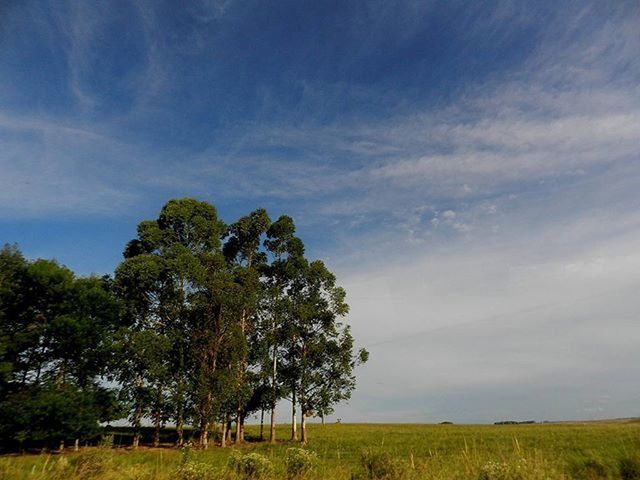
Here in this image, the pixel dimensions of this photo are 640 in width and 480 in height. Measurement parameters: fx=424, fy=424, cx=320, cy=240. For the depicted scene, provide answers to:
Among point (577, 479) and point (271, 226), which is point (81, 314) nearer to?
point (271, 226)

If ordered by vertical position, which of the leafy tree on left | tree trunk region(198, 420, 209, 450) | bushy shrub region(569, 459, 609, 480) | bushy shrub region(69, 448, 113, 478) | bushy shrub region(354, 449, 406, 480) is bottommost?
bushy shrub region(569, 459, 609, 480)

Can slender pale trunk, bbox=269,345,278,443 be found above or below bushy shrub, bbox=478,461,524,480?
above

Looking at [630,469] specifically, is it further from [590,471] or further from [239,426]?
[239,426]

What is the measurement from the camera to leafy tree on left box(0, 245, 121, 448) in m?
31.0

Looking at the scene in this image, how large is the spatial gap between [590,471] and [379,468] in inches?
290

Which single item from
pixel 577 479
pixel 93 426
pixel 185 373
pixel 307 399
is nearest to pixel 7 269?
pixel 93 426

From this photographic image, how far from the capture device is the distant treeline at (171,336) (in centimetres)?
3316

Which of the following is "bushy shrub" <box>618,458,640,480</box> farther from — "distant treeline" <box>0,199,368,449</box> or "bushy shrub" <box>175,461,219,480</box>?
"distant treeline" <box>0,199,368,449</box>

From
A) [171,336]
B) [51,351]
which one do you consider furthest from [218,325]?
[51,351]

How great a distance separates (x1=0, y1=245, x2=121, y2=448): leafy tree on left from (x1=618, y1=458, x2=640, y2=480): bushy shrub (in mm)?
34199

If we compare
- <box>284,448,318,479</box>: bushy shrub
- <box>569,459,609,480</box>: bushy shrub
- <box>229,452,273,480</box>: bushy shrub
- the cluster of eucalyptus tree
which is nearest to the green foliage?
<box>569,459,609,480</box>: bushy shrub

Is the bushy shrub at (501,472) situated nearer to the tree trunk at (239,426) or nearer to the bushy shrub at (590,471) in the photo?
the bushy shrub at (590,471)

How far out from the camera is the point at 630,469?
1352 cm

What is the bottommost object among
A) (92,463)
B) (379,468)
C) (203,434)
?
(379,468)
